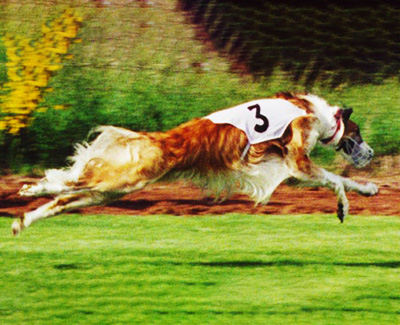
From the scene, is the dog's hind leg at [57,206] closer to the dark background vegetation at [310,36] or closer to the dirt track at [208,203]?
the dirt track at [208,203]

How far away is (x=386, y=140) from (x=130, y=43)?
9.84 feet

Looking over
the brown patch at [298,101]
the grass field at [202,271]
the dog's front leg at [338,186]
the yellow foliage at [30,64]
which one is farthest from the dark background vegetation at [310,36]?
the dog's front leg at [338,186]

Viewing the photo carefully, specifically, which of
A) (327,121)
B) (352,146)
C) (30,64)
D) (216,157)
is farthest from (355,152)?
(30,64)

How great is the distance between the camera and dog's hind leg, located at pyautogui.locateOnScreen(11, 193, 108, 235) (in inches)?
251

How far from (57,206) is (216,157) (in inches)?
46.7

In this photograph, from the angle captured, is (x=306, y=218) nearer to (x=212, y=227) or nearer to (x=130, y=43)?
(x=212, y=227)

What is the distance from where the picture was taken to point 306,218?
8.37m

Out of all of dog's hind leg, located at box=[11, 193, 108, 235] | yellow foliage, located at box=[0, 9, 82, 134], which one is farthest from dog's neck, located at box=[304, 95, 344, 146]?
yellow foliage, located at box=[0, 9, 82, 134]

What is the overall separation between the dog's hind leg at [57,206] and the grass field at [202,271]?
0.30 metres

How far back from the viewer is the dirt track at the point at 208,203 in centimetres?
875

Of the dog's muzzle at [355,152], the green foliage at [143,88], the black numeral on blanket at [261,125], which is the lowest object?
the black numeral on blanket at [261,125]

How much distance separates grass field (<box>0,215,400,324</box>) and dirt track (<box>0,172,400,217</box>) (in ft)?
1.17

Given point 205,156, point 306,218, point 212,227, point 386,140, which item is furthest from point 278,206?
point 205,156

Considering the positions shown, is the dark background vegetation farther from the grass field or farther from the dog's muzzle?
the dog's muzzle
